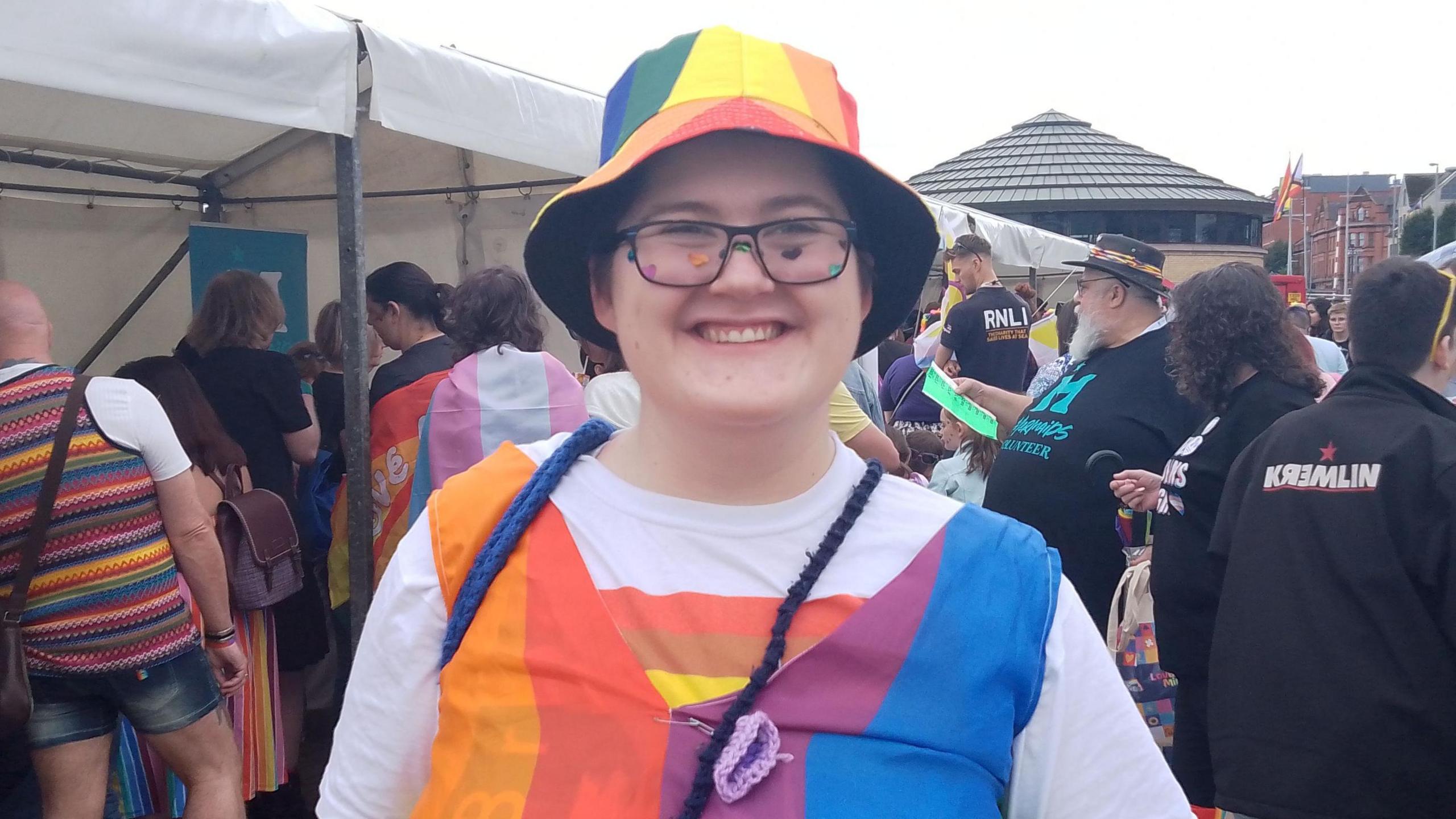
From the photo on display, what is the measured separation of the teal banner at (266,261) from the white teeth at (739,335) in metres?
4.43

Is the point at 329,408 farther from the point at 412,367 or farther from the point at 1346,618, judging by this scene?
the point at 1346,618

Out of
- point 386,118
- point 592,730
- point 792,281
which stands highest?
point 386,118

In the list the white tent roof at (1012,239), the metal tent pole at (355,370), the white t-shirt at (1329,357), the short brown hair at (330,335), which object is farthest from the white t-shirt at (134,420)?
the white t-shirt at (1329,357)

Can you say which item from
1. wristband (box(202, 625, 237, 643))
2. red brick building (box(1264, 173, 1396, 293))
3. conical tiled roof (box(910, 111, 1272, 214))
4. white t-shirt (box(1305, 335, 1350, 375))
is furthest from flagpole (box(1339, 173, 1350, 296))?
wristband (box(202, 625, 237, 643))

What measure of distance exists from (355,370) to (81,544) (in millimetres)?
959

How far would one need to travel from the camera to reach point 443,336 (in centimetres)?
420

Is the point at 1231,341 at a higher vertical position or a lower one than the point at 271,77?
lower

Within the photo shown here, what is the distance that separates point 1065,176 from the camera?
26.8 metres

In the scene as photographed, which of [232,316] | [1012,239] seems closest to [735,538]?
[232,316]

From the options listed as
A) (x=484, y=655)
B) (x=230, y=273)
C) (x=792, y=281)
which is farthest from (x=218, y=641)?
(x=792, y=281)

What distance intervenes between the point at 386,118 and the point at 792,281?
229cm

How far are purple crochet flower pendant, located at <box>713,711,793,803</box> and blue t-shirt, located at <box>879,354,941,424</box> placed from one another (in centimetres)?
508

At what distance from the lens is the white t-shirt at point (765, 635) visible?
1.08 m

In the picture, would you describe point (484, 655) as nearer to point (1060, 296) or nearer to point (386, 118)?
point (386, 118)
